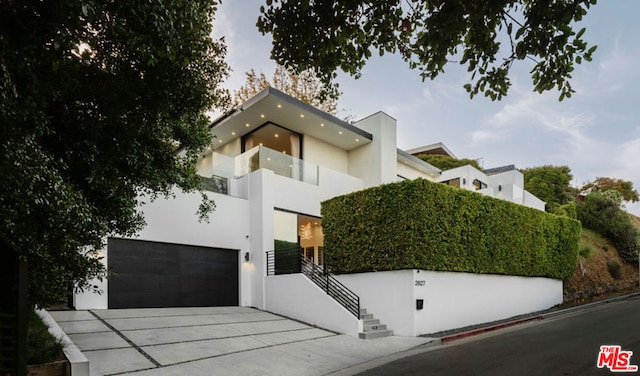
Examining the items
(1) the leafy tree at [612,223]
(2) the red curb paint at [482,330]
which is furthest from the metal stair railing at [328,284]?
(1) the leafy tree at [612,223]

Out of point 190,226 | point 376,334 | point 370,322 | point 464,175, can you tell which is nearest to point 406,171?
point 464,175

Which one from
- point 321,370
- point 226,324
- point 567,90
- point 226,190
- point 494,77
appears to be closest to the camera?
point 567,90

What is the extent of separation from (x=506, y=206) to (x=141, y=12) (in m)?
13.4

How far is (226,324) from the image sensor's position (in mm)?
11211

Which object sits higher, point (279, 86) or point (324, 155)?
point (279, 86)

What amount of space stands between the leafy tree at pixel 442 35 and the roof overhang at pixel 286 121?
9.87 meters

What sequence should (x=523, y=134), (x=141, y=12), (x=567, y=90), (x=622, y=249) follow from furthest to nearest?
1. (x=622, y=249)
2. (x=523, y=134)
3. (x=567, y=90)
4. (x=141, y=12)

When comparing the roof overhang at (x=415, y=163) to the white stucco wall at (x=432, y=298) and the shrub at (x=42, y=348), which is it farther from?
the shrub at (x=42, y=348)

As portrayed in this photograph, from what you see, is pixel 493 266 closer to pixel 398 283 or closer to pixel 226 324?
pixel 398 283

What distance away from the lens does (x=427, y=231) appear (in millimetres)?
11445

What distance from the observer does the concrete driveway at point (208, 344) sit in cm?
725

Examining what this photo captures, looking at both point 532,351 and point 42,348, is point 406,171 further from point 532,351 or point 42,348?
point 42,348

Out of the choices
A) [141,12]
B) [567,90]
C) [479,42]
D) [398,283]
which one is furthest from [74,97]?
[398,283]

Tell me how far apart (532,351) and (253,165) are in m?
11.4
